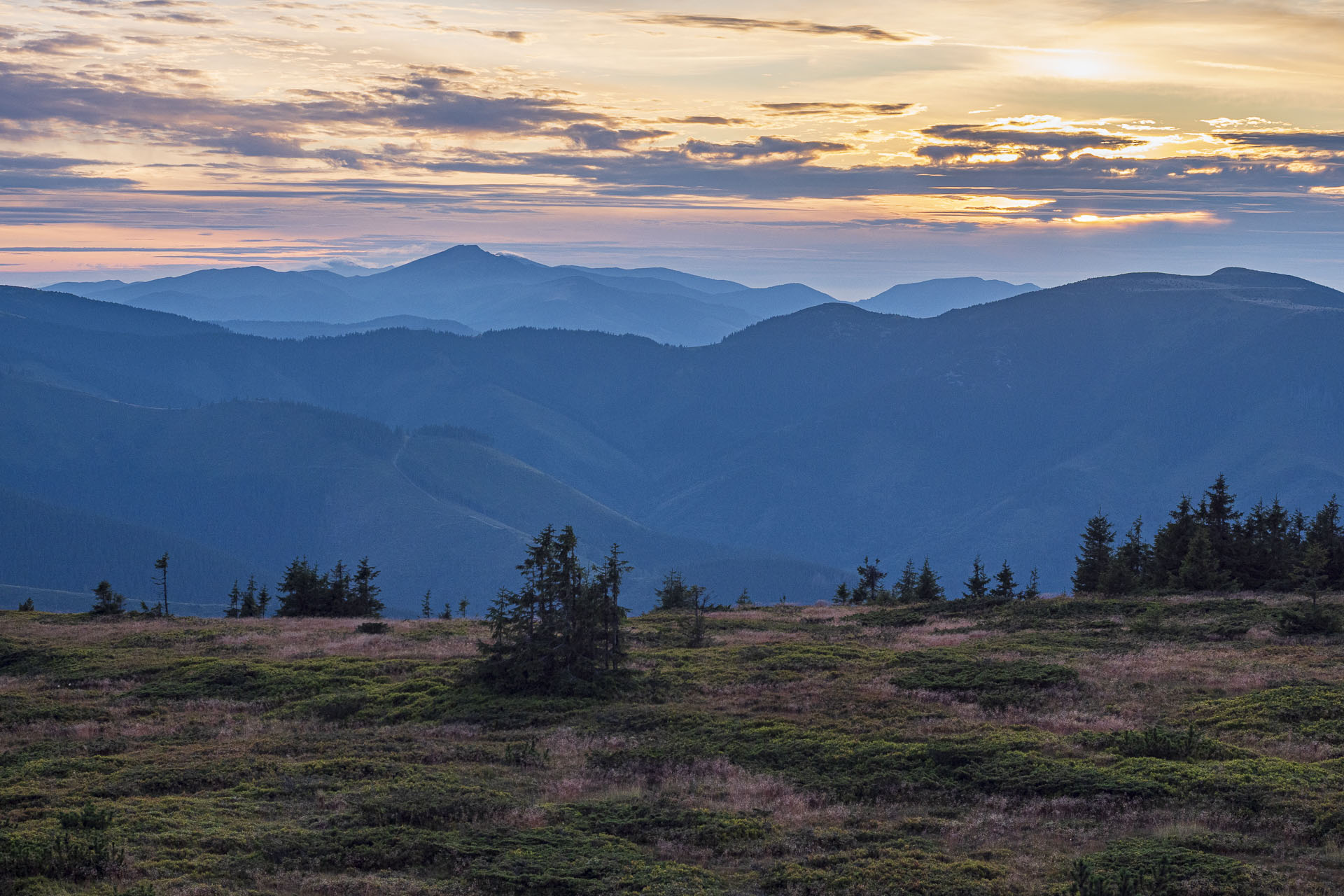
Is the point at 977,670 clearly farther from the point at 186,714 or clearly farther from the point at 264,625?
the point at 264,625

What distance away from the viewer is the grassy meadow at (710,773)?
57.3 feet

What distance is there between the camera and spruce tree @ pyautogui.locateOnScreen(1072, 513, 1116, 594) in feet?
202

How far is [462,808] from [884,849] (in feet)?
29.9

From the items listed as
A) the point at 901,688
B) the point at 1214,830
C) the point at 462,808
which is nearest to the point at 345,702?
the point at 462,808

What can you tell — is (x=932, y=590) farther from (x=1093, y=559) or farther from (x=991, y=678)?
(x=991, y=678)

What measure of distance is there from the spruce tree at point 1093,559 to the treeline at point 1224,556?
9cm

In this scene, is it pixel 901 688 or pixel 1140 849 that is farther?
pixel 901 688

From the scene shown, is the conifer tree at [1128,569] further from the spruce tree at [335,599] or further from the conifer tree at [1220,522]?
the spruce tree at [335,599]

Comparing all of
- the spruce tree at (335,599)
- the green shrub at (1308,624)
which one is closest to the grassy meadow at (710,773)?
the green shrub at (1308,624)

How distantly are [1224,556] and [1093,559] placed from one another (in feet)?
26.9

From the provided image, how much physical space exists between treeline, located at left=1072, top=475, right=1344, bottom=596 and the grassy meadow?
12.6 meters

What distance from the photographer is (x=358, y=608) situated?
219 feet

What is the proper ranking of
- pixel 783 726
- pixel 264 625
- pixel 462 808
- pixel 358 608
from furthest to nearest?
pixel 358 608, pixel 264 625, pixel 783 726, pixel 462 808

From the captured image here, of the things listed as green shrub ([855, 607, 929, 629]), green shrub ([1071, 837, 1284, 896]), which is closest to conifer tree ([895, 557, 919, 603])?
green shrub ([855, 607, 929, 629])
